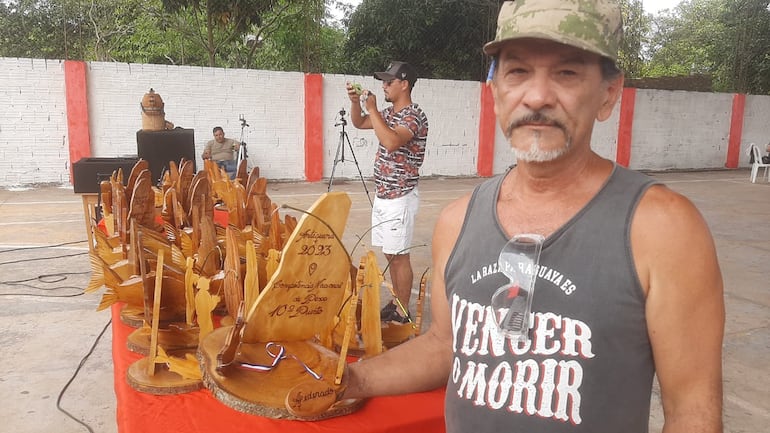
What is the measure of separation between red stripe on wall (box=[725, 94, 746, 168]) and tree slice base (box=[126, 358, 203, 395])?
1901cm

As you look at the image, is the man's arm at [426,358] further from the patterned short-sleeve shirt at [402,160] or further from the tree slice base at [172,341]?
the patterned short-sleeve shirt at [402,160]

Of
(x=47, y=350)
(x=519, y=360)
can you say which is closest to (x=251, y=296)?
(x=519, y=360)

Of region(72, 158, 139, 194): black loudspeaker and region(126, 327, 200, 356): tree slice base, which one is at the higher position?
region(72, 158, 139, 194): black loudspeaker

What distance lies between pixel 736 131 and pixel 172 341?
62.9 ft

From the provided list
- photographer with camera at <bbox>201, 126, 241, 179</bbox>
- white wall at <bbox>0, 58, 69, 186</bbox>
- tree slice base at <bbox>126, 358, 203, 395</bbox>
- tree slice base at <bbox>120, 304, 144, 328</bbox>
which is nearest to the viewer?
tree slice base at <bbox>126, 358, 203, 395</bbox>

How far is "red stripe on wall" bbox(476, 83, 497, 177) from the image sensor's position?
13.1m

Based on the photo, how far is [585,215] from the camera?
0.94m

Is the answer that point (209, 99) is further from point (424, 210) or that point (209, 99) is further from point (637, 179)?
point (637, 179)

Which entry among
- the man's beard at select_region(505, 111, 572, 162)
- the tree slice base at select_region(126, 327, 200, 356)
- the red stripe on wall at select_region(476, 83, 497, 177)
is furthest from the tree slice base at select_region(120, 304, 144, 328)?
the red stripe on wall at select_region(476, 83, 497, 177)

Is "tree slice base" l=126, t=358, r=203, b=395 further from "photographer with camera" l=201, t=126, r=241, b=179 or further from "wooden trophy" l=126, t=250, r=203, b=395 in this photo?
"photographer with camera" l=201, t=126, r=241, b=179

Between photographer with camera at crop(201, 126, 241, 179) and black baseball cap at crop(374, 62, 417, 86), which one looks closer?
black baseball cap at crop(374, 62, 417, 86)

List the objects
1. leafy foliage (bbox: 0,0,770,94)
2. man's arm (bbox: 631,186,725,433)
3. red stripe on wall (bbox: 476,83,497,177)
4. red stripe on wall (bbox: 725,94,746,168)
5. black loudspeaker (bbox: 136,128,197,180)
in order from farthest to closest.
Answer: red stripe on wall (bbox: 725,94,746,168) → red stripe on wall (bbox: 476,83,497,177) → leafy foliage (bbox: 0,0,770,94) → black loudspeaker (bbox: 136,128,197,180) → man's arm (bbox: 631,186,725,433)

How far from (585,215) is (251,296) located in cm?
86

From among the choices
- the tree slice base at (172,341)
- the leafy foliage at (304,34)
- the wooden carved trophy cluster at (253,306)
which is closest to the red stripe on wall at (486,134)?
the leafy foliage at (304,34)
